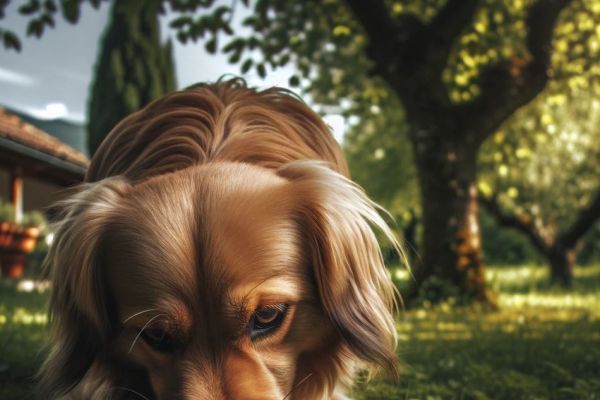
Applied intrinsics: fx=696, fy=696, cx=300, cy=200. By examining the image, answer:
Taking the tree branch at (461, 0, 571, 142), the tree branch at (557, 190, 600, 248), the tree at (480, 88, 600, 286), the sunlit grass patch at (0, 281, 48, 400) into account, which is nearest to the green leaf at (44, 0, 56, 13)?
the sunlit grass patch at (0, 281, 48, 400)

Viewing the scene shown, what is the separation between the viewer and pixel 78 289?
3090 millimetres

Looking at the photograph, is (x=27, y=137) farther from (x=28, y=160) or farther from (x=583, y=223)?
(x=583, y=223)

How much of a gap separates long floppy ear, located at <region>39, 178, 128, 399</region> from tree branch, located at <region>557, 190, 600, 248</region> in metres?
15.7

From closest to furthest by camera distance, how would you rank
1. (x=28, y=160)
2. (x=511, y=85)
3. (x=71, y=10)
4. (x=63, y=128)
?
(x=71, y=10)
(x=511, y=85)
(x=28, y=160)
(x=63, y=128)

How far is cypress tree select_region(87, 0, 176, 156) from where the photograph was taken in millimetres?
25875

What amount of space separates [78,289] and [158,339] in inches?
21.6

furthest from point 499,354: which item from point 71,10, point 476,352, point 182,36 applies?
point 71,10

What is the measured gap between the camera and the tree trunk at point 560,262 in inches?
681

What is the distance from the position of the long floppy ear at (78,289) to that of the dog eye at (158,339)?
380mm

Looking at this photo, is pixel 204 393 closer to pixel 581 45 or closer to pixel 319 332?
pixel 319 332

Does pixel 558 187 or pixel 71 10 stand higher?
pixel 71 10

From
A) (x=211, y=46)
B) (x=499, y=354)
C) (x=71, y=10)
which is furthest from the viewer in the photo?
(x=211, y=46)

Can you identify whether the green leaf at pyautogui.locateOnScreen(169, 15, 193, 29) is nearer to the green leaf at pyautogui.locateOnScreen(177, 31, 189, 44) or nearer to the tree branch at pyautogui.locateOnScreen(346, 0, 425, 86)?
the green leaf at pyautogui.locateOnScreen(177, 31, 189, 44)

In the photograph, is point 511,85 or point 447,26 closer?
point 447,26
